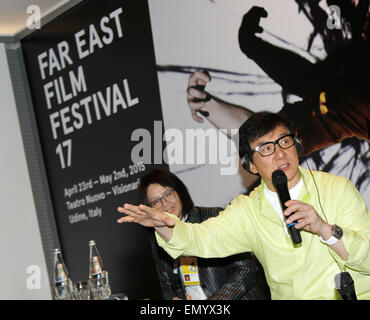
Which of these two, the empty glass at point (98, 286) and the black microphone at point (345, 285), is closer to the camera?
the black microphone at point (345, 285)

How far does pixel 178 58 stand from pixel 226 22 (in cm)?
59

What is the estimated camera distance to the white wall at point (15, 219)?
5.86m

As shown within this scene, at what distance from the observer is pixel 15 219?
595 centimetres

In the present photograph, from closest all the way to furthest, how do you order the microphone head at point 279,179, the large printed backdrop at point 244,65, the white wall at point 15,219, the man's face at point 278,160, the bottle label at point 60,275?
the microphone head at point 279,179 → the man's face at point 278,160 → the bottle label at point 60,275 → the large printed backdrop at point 244,65 → the white wall at point 15,219

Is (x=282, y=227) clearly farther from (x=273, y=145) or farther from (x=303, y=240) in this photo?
(x=273, y=145)

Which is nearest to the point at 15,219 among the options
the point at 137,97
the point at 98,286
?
the point at 137,97

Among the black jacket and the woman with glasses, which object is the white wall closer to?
the woman with glasses

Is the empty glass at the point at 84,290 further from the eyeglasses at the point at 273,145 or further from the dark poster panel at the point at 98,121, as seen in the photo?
the dark poster panel at the point at 98,121

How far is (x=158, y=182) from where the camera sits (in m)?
3.64

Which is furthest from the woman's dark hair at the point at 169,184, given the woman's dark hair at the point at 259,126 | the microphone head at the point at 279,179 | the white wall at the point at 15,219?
the white wall at the point at 15,219

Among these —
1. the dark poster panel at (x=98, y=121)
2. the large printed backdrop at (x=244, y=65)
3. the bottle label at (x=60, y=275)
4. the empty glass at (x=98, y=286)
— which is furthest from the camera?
the dark poster panel at (x=98, y=121)

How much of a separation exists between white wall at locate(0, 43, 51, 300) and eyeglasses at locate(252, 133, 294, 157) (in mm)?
4122
